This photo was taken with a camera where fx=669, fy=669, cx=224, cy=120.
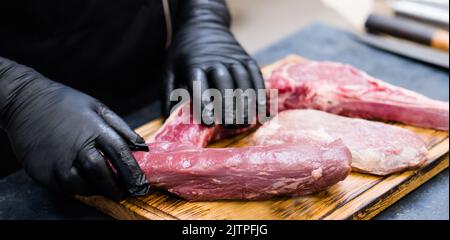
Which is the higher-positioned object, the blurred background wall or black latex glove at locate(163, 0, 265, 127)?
black latex glove at locate(163, 0, 265, 127)

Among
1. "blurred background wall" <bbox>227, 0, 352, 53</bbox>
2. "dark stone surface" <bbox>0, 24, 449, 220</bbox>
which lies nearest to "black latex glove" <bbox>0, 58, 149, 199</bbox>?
"dark stone surface" <bbox>0, 24, 449, 220</bbox>

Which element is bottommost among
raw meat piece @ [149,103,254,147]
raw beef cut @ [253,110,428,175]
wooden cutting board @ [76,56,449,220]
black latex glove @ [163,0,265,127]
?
wooden cutting board @ [76,56,449,220]

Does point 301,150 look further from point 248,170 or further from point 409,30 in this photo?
point 409,30

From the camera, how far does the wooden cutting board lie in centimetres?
196

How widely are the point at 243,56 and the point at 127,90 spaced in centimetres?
53

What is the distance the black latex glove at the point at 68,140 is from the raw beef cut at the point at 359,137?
482 millimetres

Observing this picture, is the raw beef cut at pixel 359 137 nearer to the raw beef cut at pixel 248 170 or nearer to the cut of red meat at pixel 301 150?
the cut of red meat at pixel 301 150

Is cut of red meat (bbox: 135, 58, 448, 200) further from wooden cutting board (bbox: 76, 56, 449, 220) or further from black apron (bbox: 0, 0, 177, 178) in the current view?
black apron (bbox: 0, 0, 177, 178)

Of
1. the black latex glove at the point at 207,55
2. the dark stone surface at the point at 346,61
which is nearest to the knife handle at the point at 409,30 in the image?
the dark stone surface at the point at 346,61

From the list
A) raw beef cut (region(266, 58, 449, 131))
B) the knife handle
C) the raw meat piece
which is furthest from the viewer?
the knife handle

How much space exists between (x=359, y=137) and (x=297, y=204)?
13.4 inches

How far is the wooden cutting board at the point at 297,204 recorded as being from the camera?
1.96 metres

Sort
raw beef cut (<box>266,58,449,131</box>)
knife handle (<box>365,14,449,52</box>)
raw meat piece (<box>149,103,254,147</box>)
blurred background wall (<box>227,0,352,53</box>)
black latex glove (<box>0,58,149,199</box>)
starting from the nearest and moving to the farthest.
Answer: black latex glove (<box>0,58,149,199</box>)
raw meat piece (<box>149,103,254,147</box>)
raw beef cut (<box>266,58,449,131</box>)
knife handle (<box>365,14,449,52</box>)
blurred background wall (<box>227,0,352,53</box>)

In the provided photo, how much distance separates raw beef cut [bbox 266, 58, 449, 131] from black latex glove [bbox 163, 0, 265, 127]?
0.54 ft
